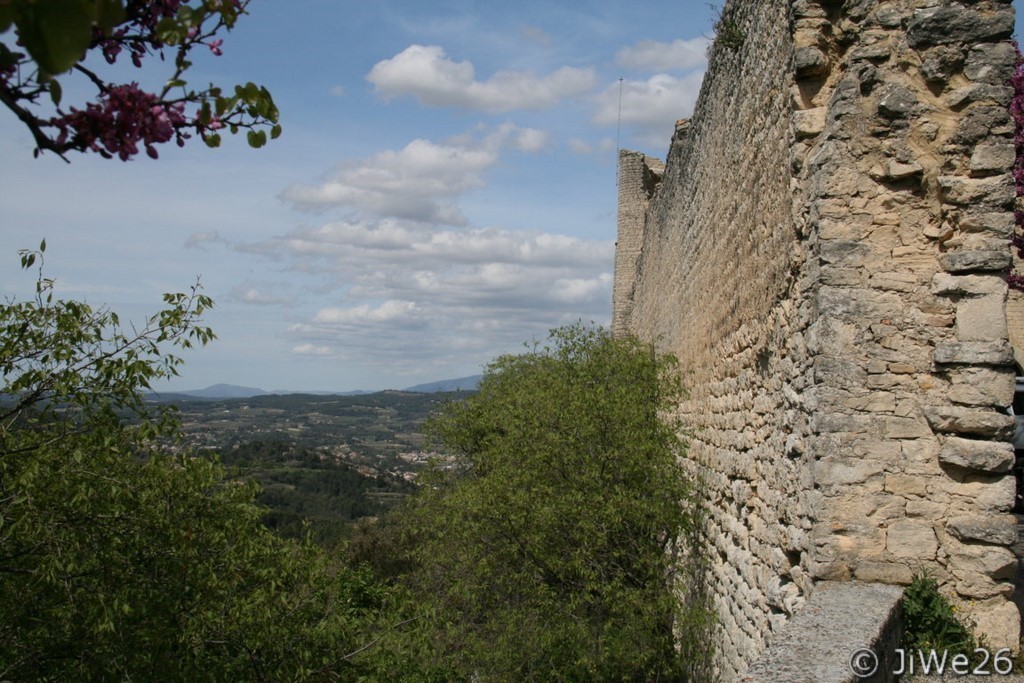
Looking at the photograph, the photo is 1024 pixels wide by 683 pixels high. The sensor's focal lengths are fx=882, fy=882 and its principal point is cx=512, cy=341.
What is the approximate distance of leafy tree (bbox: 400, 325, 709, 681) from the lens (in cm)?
780

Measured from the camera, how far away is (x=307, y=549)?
6.98 meters

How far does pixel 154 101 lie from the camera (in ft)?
6.54

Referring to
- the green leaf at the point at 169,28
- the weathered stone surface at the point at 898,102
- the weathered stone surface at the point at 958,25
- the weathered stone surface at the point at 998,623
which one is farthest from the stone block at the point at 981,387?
the green leaf at the point at 169,28

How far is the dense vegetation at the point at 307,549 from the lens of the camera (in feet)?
16.1

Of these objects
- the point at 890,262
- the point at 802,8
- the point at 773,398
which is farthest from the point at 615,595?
the point at 802,8

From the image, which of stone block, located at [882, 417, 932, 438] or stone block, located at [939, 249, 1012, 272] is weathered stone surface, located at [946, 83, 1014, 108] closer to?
stone block, located at [939, 249, 1012, 272]

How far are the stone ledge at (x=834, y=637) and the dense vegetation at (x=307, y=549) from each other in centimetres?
294

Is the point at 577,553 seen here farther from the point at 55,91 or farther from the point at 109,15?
the point at 109,15

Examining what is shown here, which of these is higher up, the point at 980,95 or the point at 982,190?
the point at 980,95

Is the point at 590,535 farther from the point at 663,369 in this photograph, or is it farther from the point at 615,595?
the point at 663,369

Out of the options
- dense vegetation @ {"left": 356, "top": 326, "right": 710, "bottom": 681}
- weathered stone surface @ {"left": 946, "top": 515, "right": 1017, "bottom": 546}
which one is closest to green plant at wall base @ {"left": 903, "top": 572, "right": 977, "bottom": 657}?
weathered stone surface @ {"left": 946, "top": 515, "right": 1017, "bottom": 546}

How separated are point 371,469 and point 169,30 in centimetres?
6155

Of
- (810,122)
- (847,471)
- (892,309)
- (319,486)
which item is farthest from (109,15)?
(319,486)

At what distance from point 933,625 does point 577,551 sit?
4.16 metres
